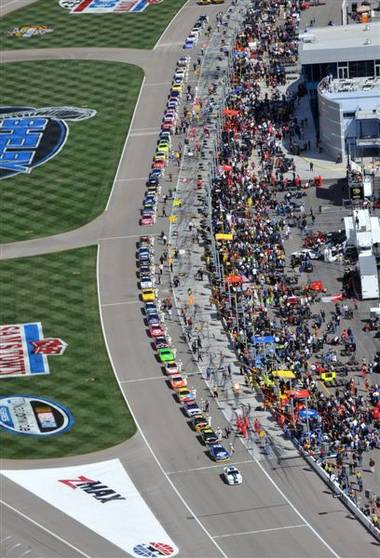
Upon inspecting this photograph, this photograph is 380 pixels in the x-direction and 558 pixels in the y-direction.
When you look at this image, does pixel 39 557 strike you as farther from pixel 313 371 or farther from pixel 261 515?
pixel 313 371

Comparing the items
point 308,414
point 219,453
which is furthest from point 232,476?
point 308,414

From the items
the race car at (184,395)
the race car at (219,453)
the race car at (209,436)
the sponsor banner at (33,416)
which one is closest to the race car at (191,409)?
the race car at (184,395)

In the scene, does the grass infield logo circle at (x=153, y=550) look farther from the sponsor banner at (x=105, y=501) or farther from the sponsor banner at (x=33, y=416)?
the sponsor banner at (x=33, y=416)

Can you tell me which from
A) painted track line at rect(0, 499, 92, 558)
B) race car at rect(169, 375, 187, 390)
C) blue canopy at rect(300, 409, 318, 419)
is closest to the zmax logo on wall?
painted track line at rect(0, 499, 92, 558)

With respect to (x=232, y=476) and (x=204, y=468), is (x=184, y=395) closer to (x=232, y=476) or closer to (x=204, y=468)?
(x=204, y=468)

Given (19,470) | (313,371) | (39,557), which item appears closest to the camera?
(39,557)

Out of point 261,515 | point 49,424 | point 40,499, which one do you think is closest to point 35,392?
point 49,424
